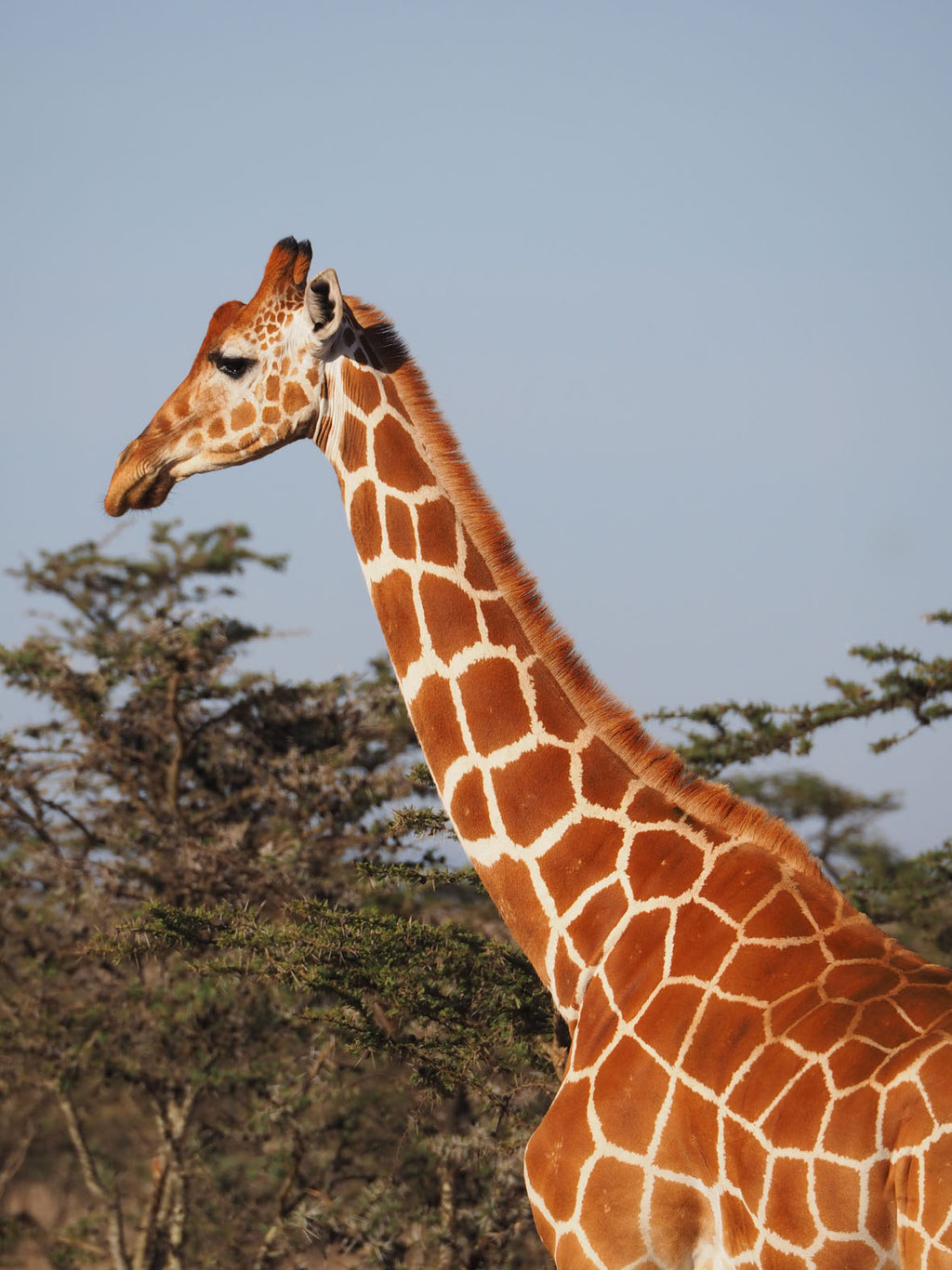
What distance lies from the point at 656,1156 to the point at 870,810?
39.7 feet

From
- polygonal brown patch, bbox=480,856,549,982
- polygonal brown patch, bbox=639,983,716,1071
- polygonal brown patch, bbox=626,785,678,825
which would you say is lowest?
polygonal brown patch, bbox=639,983,716,1071

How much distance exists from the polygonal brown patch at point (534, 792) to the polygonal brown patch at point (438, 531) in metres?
0.77

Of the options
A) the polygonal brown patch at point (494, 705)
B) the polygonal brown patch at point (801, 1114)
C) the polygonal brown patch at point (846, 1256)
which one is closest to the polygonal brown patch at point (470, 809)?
the polygonal brown patch at point (494, 705)

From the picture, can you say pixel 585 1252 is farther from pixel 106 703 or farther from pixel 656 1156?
pixel 106 703

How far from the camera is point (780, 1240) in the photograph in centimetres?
355

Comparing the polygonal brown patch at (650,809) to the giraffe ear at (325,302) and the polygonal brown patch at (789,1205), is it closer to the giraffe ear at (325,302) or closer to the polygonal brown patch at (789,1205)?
the polygonal brown patch at (789,1205)

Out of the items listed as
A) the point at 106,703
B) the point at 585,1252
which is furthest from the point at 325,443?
the point at 106,703

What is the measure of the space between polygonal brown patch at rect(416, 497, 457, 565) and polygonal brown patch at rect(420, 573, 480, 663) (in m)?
0.07

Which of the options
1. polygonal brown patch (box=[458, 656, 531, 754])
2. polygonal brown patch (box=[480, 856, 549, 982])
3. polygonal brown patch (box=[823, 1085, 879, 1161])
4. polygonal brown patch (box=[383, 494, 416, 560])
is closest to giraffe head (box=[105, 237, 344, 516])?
polygonal brown patch (box=[383, 494, 416, 560])

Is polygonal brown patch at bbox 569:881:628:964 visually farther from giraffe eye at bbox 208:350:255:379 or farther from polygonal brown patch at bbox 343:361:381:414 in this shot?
giraffe eye at bbox 208:350:255:379

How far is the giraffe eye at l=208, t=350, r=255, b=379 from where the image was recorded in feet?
17.4

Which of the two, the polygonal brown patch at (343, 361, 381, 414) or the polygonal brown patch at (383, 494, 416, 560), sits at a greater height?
the polygonal brown patch at (343, 361, 381, 414)

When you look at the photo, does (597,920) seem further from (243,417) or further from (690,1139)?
(243,417)

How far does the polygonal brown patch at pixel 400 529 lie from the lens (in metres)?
4.98
